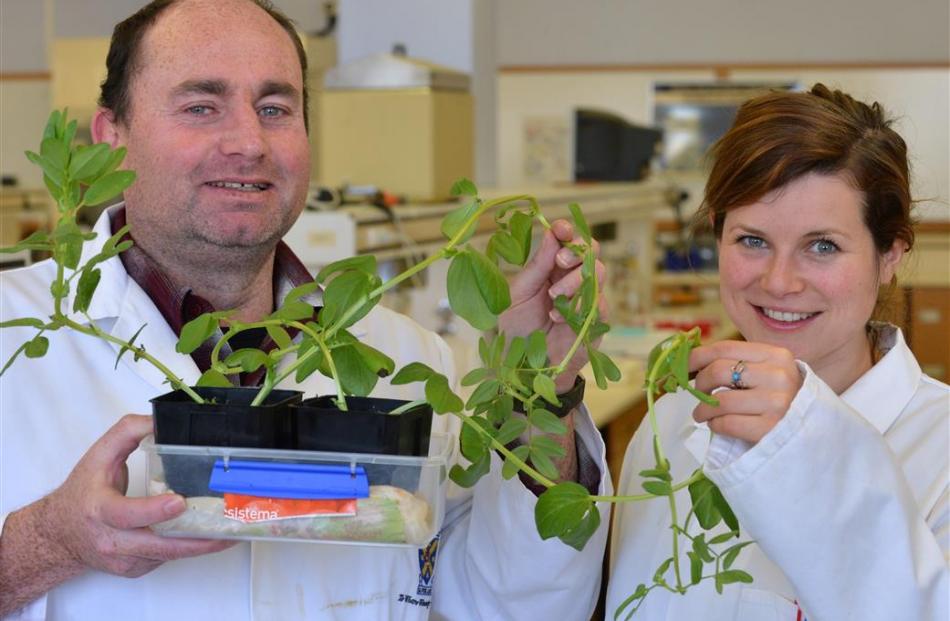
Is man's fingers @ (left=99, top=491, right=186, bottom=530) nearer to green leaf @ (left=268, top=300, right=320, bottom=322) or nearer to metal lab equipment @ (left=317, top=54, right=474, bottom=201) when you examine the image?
green leaf @ (left=268, top=300, right=320, bottom=322)

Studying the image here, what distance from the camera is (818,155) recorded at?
1.50 m

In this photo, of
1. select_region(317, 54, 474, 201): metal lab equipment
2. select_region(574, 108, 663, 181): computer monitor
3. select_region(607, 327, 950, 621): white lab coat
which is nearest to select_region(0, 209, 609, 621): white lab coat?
select_region(607, 327, 950, 621): white lab coat

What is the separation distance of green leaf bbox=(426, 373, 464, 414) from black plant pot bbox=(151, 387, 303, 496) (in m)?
0.12

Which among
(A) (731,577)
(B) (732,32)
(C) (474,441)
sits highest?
(B) (732,32)

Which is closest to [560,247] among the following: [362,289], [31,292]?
[362,289]

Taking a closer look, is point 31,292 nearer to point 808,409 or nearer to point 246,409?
point 246,409

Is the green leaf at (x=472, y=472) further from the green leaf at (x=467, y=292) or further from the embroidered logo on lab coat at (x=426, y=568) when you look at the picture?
the embroidered logo on lab coat at (x=426, y=568)

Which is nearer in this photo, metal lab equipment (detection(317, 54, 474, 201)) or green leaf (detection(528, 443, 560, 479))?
green leaf (detection(528, 443, 560, 479))

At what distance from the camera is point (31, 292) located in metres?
1.52

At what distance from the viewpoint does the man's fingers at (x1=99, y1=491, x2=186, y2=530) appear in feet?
3.38

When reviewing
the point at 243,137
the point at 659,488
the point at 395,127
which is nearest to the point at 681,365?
the point at 659,488

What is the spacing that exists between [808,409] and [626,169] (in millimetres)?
4793

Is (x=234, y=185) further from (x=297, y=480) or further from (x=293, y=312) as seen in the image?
(x=297, y=480)

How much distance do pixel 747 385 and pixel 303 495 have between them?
40 centimetres
